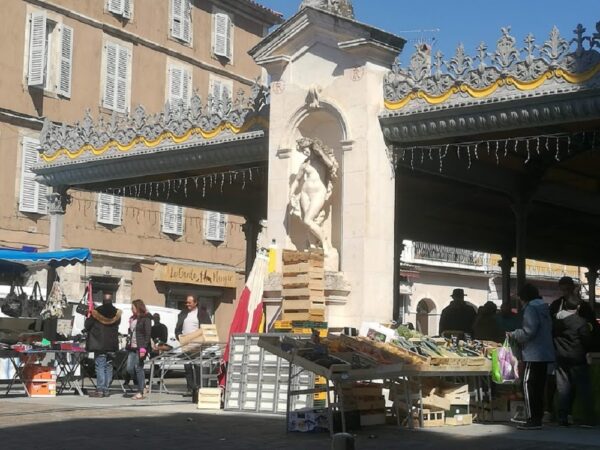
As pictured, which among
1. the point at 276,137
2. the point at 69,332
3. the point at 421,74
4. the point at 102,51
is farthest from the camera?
the point at 102,51

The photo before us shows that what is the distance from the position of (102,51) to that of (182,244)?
285 inches

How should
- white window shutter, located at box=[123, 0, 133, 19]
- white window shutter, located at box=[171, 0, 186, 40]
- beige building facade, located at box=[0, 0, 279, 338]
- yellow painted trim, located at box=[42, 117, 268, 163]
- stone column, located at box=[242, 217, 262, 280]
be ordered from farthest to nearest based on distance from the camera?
white window shutter, located at box=[171, 0, 186, 40], white window shutter, located at box=[123, 0, 133, 19], beige building facade, located at box=[0, 0, 279, 338], stone column, located at box=[242, 217, 262, 280], yellow painted trim, located at box=[42, 117, 268, 163]

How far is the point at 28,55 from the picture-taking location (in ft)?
96.6

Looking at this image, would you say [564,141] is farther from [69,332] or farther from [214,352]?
[69,332]

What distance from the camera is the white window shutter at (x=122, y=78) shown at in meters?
32.7

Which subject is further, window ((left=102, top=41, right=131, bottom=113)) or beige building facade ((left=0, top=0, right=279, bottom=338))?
window ((left=102, top=41, right=131, bottom=113))

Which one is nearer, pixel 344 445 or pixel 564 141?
pixel 344 445

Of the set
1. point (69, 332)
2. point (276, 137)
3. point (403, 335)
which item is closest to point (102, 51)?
point (69, 332)

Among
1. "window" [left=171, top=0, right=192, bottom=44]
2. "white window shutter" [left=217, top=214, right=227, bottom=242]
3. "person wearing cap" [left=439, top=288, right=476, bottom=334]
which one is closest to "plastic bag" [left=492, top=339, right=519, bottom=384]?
"person wearing cap" [left=439, top=288, right=476, bottom=334]

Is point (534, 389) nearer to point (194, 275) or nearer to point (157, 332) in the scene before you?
point (157, 332)

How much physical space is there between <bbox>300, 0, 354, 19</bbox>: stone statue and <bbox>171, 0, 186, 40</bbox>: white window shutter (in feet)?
66.1

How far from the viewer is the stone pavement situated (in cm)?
978

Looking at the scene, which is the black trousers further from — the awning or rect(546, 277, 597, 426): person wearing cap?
the awning

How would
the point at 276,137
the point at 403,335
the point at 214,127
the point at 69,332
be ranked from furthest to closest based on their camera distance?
the point at 69,332, the point at 214,127, the point at 276,137, the point at 403,335
